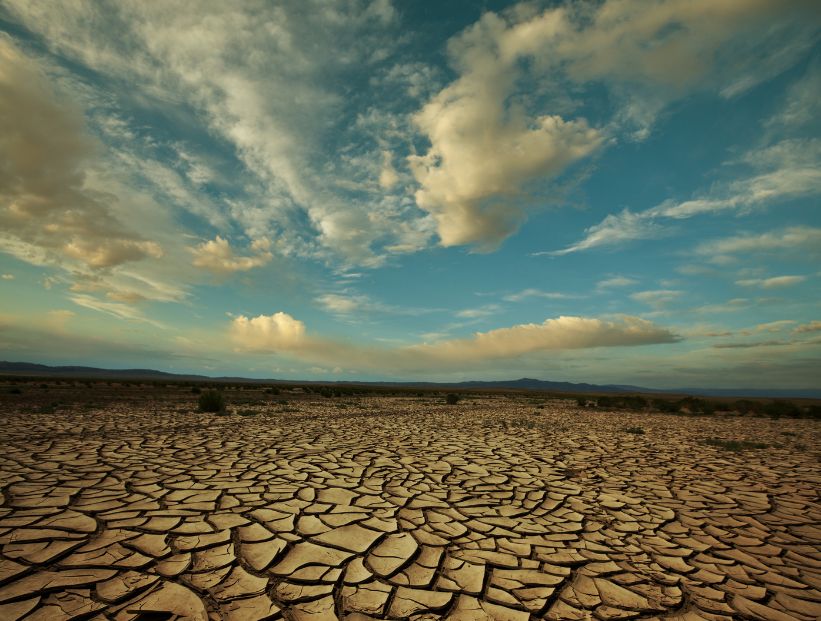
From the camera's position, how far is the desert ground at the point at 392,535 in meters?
2.27

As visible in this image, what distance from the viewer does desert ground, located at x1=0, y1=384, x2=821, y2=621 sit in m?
2.27

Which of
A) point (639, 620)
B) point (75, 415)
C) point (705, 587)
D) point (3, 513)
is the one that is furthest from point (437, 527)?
point (75, 415)

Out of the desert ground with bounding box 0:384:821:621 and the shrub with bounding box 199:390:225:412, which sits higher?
the shrub with bounding box 199:390:225:412

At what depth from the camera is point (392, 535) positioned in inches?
126

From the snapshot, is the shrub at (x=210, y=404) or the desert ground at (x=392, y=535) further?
the shrub at (x=210, y=404)

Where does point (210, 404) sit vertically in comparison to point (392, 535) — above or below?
above

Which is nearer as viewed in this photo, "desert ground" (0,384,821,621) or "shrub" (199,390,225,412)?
"desert ground" (0,384,821,621)

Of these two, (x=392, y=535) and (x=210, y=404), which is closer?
(x=392, y=535)

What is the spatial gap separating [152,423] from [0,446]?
3.28 metres

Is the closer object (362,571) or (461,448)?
(362,571)

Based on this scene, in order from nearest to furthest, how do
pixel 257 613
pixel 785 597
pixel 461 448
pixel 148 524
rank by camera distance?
pixel 257 613
pixel 785 597
pixel 148 524
pixel 461 448

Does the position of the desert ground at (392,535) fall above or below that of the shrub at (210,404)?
below

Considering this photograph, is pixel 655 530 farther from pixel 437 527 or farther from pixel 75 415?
pixel 75 415

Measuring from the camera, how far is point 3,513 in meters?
3.20
